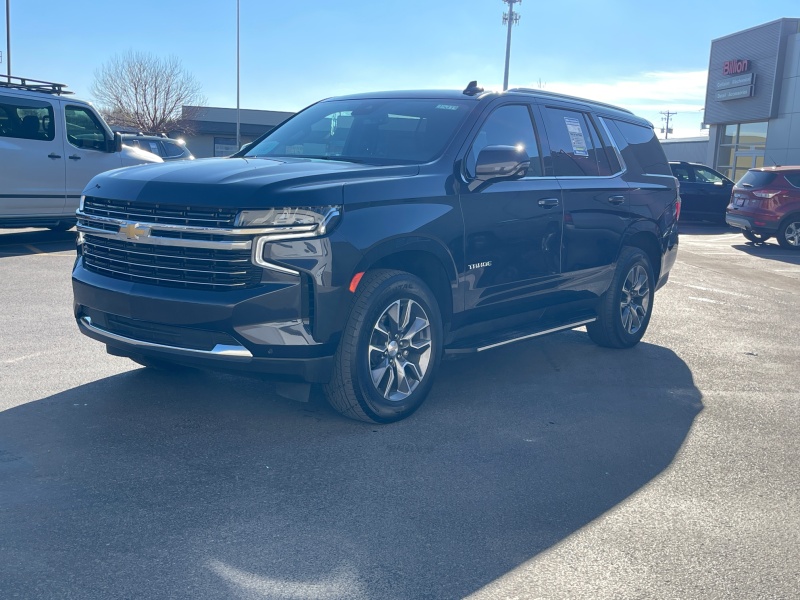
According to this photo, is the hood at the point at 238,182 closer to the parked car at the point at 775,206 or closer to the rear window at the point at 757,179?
the parked car at the point at 775,206

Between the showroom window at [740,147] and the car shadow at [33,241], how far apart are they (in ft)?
86.4

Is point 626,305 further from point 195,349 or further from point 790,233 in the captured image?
point 790,233

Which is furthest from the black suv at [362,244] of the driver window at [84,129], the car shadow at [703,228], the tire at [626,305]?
the car shadow at [703,228]

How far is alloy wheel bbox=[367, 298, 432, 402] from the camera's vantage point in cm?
496

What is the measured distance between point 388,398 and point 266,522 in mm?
1509

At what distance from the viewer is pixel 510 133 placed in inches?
237

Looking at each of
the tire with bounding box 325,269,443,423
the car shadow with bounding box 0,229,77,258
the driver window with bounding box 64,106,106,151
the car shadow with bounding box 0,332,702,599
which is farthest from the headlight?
the driver window with bounding box 64,106,106,151

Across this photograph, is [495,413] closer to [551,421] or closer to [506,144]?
[551,421]

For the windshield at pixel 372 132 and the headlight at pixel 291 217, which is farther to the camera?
the windshield at pixel 372 132

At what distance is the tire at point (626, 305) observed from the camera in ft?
23.7

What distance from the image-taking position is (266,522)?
3.66 meters

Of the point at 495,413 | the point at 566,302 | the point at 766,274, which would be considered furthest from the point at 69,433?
the point at 766,274

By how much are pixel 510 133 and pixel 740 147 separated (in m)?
32.5

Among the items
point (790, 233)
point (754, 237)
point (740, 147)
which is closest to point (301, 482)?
point (790, 233)
